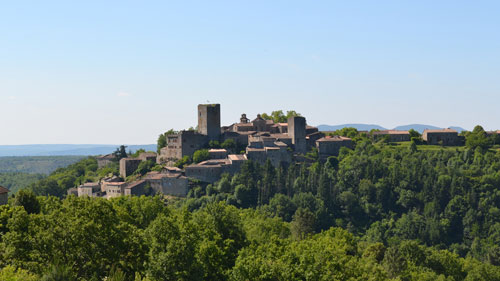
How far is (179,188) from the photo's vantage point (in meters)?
98.3

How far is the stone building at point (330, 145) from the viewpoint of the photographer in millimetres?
120238

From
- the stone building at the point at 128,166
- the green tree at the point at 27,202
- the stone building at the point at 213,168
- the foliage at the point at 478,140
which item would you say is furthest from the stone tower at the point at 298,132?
the green tree at the point at 27,202

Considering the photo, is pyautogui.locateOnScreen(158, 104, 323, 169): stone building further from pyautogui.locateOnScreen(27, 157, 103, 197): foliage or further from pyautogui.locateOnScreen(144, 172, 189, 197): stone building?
pyautogui.locateOnScreen(27, 157, 103, 197): foliage

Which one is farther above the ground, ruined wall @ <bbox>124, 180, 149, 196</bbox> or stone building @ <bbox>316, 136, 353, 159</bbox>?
stone building @ <bbox>316, 136, 353, 159</bbox>

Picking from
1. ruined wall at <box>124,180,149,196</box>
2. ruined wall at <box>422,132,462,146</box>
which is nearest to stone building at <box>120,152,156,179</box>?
ruined wall at <box>124,180,149,196</box>

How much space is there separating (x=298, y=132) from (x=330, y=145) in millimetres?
8917

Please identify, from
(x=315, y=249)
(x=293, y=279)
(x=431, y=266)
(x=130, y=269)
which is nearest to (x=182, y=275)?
(x=130, y=269)

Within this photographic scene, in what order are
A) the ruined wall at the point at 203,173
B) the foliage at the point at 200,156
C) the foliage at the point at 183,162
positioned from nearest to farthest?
the ruined wall at the point at 203,173
the foliage at the point at 200,156
the foliage at the point at 183,162

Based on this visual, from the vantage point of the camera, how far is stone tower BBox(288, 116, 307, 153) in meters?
116

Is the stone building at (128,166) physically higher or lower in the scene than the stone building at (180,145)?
lower

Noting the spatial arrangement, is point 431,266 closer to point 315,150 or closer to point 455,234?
point 455,234

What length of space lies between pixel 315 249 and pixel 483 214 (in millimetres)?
71821

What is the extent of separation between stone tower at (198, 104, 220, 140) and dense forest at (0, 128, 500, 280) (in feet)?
44.2

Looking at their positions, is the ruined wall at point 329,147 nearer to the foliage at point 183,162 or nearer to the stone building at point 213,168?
the stone building at point 213,168
